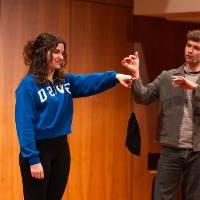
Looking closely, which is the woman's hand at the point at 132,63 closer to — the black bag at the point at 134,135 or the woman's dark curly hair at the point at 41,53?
the black bag at the point at 134,135

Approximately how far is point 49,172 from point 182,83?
36.4 inches

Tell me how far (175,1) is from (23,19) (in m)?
1.17

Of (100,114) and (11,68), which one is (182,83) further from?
(100,114)

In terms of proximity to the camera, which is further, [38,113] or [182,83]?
[182,83]

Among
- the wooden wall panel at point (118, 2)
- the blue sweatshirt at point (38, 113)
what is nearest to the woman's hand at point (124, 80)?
the blue sweatshirt at point (38, 113)

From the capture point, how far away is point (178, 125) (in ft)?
10.2

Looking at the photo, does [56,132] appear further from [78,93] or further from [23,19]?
A: [23,19]

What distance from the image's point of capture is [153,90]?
3254mm

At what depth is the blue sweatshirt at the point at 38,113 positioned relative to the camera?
8.68ft

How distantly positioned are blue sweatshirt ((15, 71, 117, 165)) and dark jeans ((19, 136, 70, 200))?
0.18 feet

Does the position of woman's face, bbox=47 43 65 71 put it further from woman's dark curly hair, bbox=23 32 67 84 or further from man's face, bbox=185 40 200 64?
man's face, bbox=185 40 200 64

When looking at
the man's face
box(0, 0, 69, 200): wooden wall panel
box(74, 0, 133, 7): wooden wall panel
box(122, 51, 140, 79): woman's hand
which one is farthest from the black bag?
box(74, 0, 133, 7): wooden wall panel

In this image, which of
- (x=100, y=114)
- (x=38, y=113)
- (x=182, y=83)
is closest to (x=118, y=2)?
(x=100, y=114)

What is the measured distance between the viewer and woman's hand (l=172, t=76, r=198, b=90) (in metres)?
2.95
